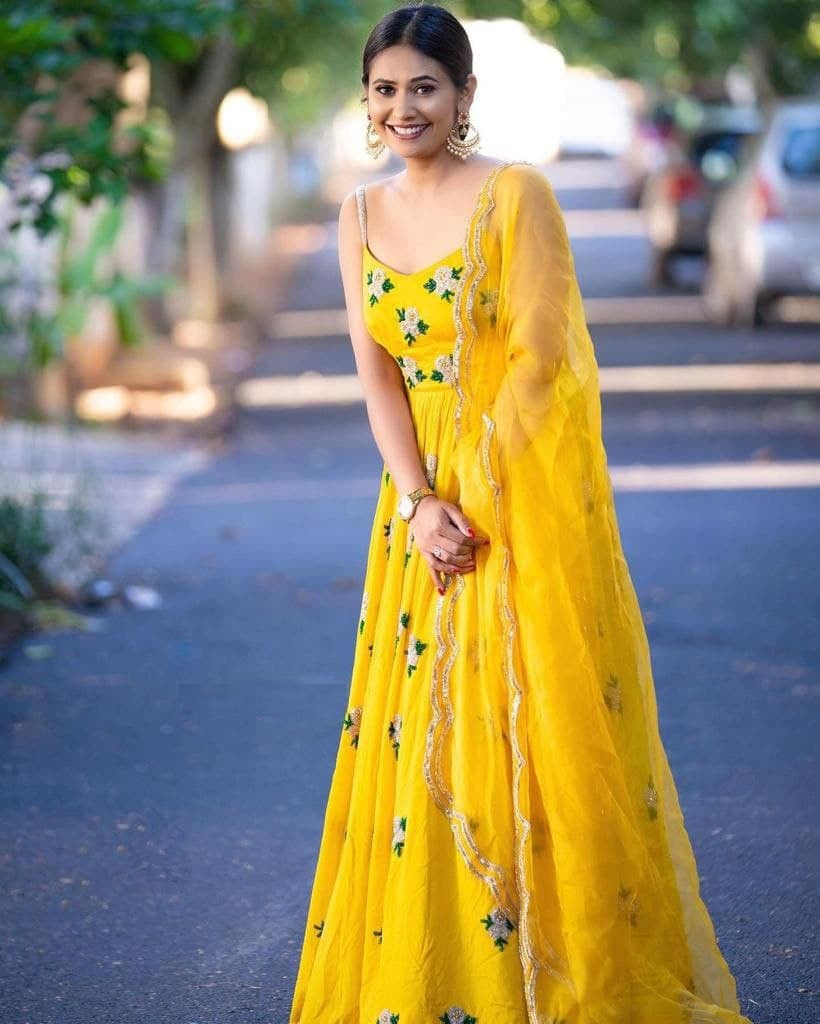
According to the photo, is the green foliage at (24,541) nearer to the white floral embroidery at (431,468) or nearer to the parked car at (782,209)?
the white floral embroidery at (431,468)

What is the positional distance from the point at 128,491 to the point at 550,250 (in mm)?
8020

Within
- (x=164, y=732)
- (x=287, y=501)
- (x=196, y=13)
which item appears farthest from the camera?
(x=287, y=501)

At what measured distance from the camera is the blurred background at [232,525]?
4637 mm

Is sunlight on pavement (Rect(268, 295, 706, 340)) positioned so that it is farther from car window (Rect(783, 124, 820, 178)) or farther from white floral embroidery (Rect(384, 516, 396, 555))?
white floral embroidery (Rect(384, 516, 396, 555))

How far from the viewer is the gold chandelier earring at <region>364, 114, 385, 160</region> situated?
341 centimetres

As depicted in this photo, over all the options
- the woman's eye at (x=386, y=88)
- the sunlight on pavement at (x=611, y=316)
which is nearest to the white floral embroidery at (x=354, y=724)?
the woman's eye at (x=386, y=88)

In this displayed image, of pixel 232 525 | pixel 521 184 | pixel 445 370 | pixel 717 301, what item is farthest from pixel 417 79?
pixel 717 301

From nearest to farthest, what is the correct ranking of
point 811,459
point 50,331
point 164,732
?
point 164,732, point 50,331, point 811,459

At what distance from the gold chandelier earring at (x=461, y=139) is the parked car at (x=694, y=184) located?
17683 mm

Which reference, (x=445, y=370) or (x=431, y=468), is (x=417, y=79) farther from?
(x=431, y=468)

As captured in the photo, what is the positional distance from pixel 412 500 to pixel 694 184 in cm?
1866

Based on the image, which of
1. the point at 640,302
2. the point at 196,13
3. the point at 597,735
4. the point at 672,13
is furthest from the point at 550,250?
the point at 672,13

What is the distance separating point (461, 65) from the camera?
3.31 m

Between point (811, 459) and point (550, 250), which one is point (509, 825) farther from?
point (811, 459)
